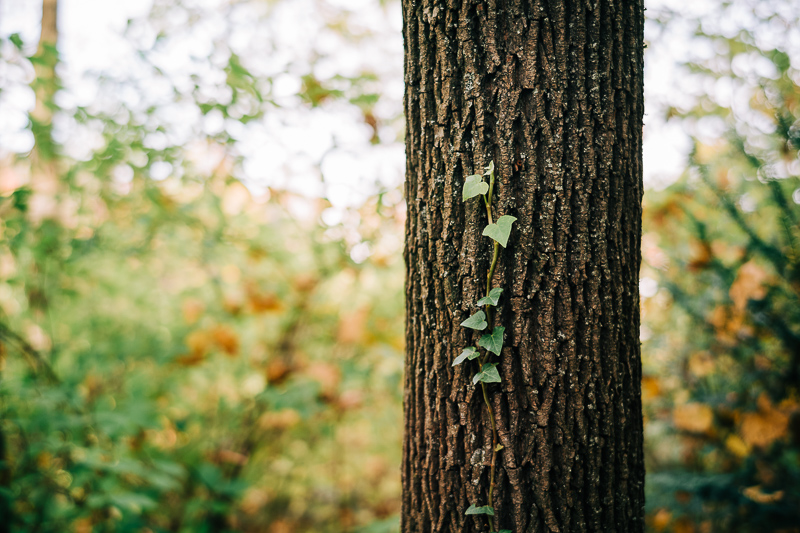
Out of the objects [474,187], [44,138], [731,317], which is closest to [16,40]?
[44,138]

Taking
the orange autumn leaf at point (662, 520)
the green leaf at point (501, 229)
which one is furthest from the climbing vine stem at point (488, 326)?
Answer: the orange autumn leaf at point (662, 520)

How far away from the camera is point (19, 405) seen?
2590 millimetres

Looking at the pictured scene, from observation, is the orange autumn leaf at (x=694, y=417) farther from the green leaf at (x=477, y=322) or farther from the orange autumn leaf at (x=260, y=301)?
the orange autumn leaf at (x=260, y=301)

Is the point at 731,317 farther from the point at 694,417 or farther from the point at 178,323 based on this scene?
the point at 178,323

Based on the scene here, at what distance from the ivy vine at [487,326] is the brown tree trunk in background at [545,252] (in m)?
0.02

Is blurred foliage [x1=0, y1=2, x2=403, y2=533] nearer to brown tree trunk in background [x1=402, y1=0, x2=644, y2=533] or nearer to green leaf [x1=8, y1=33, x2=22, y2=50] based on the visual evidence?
green leaf [x1=8, y1=33, x2=22, y2=50]

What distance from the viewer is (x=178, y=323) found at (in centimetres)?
354

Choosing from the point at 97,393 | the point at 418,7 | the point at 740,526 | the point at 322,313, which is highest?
the point at 418,7

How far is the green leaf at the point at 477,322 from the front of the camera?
3.30ft

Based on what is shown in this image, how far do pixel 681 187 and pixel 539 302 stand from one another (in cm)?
297

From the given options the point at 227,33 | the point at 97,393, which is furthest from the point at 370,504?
the point at 227,33

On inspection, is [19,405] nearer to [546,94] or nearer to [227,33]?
[227,33]

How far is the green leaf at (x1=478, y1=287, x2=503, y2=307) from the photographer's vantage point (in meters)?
0.99

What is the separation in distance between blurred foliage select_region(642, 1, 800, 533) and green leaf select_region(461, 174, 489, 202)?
6.60ft
